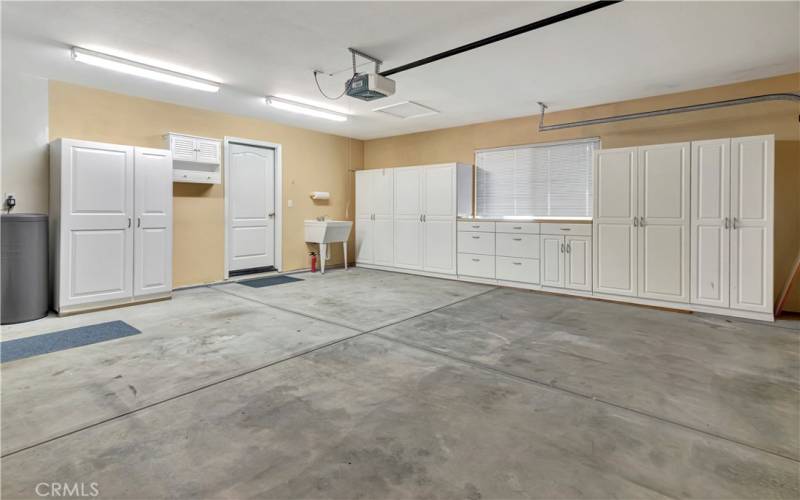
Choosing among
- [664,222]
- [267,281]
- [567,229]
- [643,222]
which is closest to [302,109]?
[267,281]

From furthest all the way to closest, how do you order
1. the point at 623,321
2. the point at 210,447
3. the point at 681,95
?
the point at 681,95
the point at 623,321
the point at 210,447

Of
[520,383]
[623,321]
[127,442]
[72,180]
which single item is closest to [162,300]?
[72,180]

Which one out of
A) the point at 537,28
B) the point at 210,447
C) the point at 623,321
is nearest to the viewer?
the point at 210,447

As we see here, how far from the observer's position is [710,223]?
4621 millimetres

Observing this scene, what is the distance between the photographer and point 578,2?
3094mm

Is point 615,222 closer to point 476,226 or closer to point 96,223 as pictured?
point 476,226

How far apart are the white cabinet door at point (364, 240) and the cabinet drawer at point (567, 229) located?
3.64 meters

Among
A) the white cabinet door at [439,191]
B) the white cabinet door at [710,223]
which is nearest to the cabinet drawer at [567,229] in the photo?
the white cabinet door at [710,223]

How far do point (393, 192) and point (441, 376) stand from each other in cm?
536

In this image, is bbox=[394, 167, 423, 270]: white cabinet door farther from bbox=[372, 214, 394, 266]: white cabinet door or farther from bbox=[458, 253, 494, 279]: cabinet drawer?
bbox=[458, 253, 494, 279]: cabinet drawer

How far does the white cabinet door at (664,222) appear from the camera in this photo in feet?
15.7

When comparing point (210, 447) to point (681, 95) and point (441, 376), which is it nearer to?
point (441, 376)

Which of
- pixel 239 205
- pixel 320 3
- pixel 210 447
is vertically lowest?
pixel 210 447

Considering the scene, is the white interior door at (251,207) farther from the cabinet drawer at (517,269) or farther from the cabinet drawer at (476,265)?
the cabinet drawer at (517,269)
